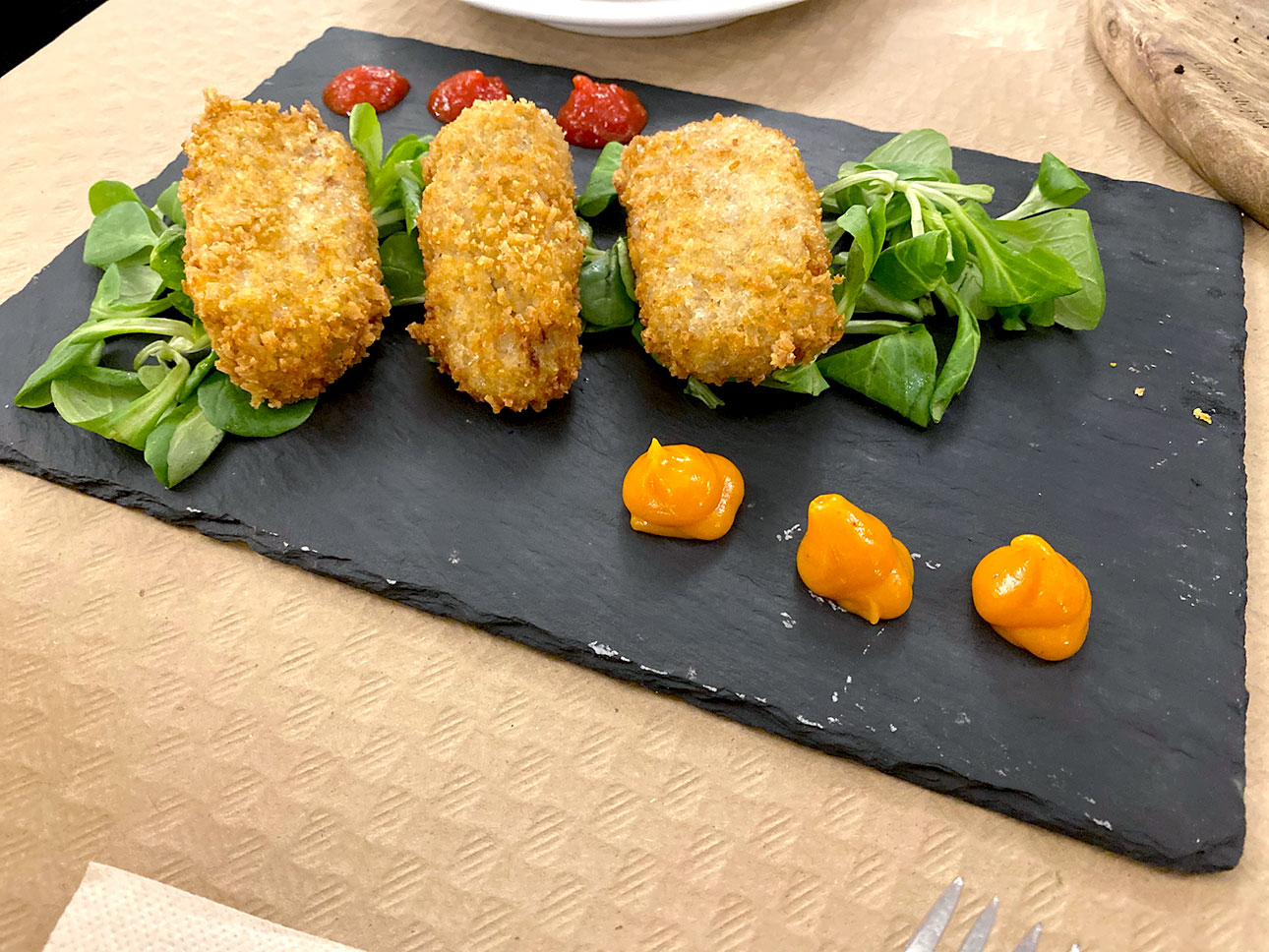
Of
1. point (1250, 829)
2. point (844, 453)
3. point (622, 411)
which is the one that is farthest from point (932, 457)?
point (1250, 829)

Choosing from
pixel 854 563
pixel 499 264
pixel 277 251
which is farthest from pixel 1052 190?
pixel 277 251

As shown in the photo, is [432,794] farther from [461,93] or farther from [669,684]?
[461,93]

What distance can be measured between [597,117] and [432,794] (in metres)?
2.43

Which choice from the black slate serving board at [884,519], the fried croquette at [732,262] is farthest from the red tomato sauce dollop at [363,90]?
the fried croquette at [732,262]

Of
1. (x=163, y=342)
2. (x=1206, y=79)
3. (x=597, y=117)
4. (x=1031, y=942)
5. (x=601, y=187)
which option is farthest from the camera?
(x=597, y=117)

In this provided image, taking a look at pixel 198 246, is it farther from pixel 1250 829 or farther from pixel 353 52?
pixel 1250 829

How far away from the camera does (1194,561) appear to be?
2297 mm

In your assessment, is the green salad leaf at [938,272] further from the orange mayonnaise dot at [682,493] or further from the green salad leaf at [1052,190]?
the orange mayonnaise dot at [682,493]

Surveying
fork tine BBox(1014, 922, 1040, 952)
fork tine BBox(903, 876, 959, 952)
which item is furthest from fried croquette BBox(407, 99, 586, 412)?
fork tine BBox(1014, 922, 1040, 952)

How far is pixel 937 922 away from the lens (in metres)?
1.86

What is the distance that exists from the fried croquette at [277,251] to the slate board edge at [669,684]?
410mm

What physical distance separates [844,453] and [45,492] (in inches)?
87.6

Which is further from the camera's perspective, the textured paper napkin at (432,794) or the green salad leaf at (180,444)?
the green salad leaf at (180,444)

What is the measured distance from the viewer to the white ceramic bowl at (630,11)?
12.0 feet
